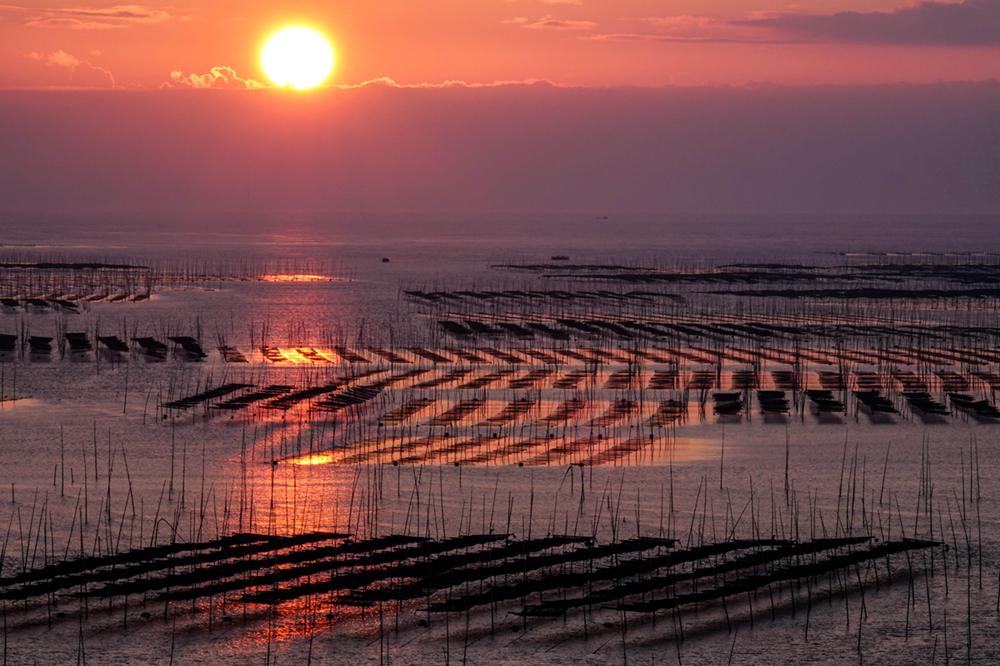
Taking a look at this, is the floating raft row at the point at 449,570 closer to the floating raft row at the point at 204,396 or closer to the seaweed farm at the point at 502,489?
the seaweed farm at the point at 502,489

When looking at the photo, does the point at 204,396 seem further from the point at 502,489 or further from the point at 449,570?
the point at 449,570

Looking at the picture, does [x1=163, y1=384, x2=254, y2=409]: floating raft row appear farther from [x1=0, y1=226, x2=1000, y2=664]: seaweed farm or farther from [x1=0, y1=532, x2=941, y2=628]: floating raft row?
[x1=0, y1=532, x2=941, y2=628]: floating raft row

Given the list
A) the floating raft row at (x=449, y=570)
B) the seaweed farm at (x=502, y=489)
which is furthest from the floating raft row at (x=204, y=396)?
the floating raft row at (x=449, y=570)

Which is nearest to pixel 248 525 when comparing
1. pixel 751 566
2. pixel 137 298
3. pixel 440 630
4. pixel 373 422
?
pixel 440 630

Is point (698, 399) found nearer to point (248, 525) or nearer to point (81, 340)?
point (248, 525)

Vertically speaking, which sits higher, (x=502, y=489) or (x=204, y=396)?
(x=204, y=396)

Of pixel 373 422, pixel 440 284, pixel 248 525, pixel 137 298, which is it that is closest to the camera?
pixel 248 525

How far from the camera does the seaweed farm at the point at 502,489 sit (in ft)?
63.5

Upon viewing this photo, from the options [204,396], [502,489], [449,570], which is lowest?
[449,570]

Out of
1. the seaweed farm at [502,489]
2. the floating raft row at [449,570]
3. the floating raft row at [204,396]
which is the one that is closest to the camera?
the seaweed farm at [502,489]

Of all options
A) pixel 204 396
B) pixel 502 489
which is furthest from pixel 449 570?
pixel 204 396

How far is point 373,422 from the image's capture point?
3653 cm

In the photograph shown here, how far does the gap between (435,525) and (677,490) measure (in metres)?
6.29

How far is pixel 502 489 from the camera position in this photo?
28344 millimetres
